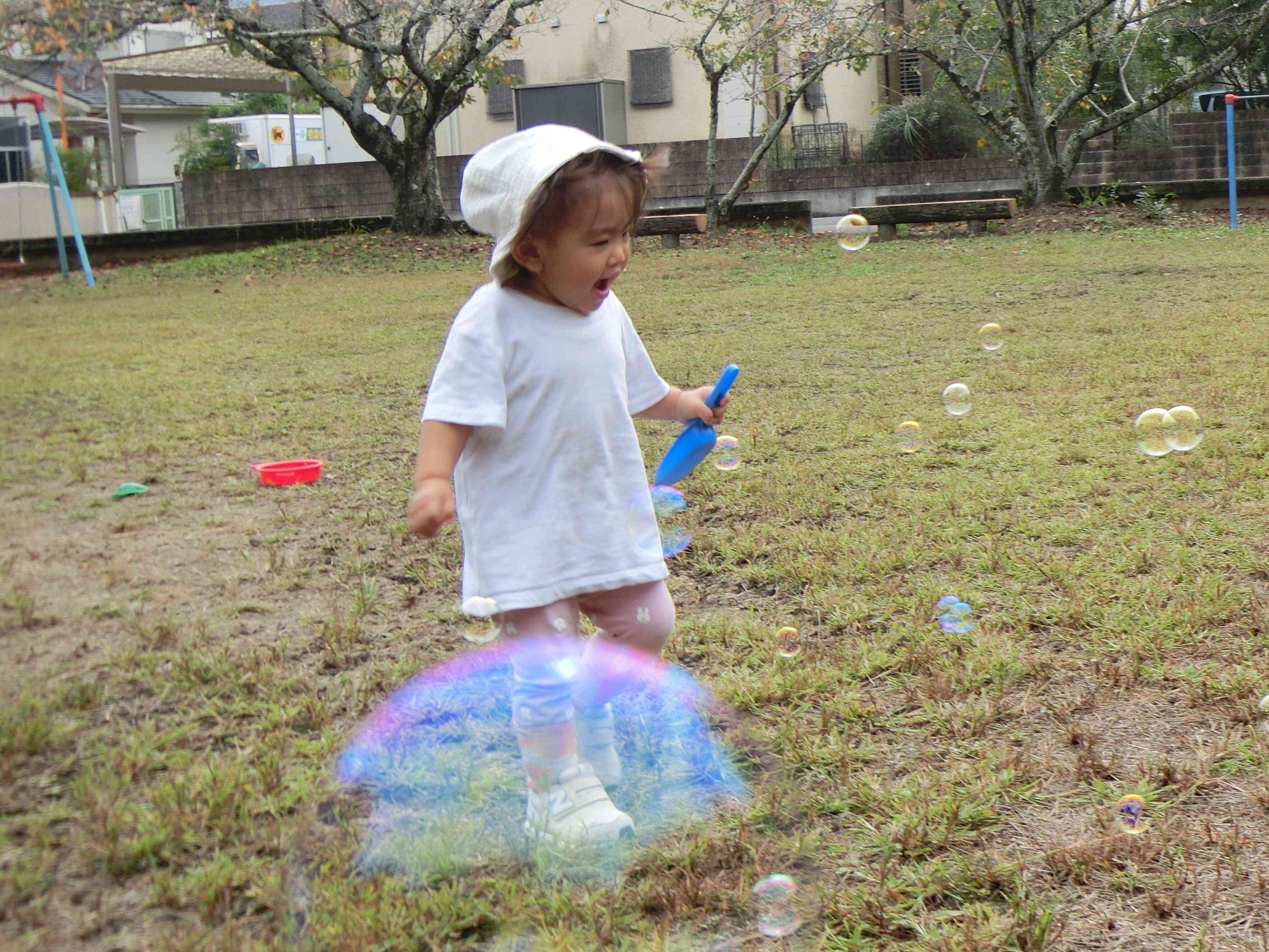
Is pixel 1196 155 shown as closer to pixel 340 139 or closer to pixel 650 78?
pixel 650 78

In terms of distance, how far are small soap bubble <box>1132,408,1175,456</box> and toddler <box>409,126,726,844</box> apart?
97.7 inches

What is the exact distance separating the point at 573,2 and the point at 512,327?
72.7 feet

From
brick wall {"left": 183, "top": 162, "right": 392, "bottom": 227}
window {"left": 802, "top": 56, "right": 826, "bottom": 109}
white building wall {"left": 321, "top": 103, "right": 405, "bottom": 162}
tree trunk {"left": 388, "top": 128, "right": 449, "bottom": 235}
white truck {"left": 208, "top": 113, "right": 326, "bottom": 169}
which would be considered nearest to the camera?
tree trunk {"left": 388, "top": 128, "right": 449, "bottom": 235}

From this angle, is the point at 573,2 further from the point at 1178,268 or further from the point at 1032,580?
the point at 1032,580

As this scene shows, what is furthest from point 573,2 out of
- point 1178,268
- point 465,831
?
point 465,831

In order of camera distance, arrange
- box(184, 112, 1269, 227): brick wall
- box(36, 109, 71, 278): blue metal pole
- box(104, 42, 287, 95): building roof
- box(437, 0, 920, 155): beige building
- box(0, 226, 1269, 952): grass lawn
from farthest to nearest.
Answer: box(104, 42, 287, 95): building roof < box(437, 0, 920, 155): beige building < box(184, 112, 1269, 227): brick wall < box(0, 226, 1269, 952): grass lawn < box(36, 109, 71, 278): blue metal pole

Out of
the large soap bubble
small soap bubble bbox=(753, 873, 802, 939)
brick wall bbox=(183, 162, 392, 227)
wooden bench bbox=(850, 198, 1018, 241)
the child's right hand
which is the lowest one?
small soap bubble bbox=(753, 873, 802, 939)

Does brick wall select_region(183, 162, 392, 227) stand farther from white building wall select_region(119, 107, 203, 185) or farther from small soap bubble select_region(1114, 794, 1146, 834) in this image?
small soap bubble select_region(1114, 794, 1146, 834)

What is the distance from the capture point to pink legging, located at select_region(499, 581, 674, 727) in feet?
6.83

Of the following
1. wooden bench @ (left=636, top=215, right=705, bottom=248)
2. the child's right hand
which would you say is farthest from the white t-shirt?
wooden bench @ (left=636, top=215, right=705, bottom=248)

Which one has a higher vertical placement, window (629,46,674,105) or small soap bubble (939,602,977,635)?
window (629,46,674,105)

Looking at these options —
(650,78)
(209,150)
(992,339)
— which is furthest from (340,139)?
(992,339)

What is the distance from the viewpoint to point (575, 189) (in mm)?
1986

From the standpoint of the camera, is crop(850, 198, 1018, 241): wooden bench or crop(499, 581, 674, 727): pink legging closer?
crop(499, 581, 674, 727): pink legging
